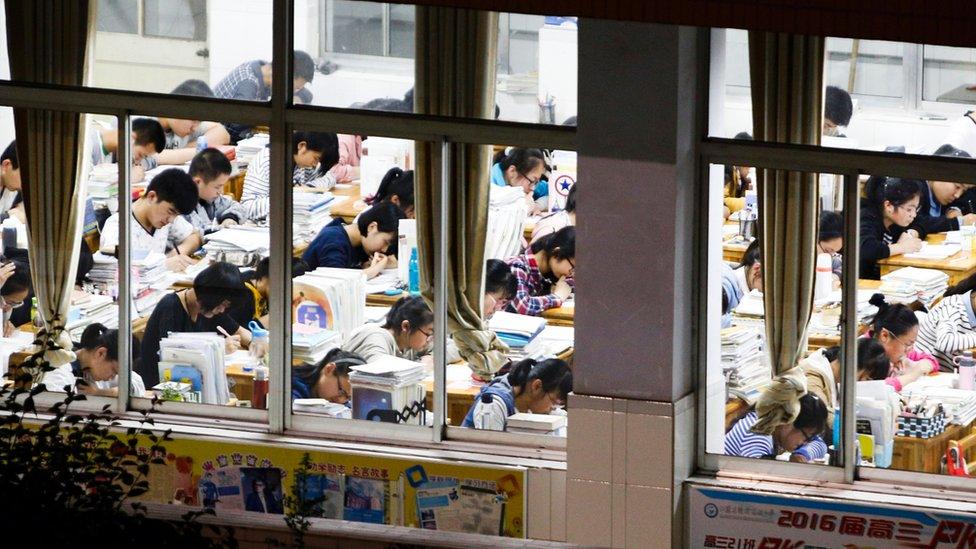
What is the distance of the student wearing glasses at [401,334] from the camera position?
27.8 ft

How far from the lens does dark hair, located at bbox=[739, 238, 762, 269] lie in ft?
26.1

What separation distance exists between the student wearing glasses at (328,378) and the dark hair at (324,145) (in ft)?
3.25

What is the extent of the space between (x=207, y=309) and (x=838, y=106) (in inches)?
138

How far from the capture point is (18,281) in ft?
29.5

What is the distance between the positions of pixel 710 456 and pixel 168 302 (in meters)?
3.04

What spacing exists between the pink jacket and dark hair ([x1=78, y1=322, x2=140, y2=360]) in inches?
63.0

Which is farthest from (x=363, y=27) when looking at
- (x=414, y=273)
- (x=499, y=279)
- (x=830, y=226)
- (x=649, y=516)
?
(x=649, y=516)

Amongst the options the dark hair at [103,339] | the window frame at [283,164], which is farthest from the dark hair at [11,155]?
the dark hair at [103,339]

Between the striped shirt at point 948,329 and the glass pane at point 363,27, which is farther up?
the glass pane at point 363,27

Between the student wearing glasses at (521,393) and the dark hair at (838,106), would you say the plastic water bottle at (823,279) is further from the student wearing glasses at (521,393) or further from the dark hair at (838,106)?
the student wearing glasses at (521,393)

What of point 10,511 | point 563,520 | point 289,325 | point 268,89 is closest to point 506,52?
point 268,89

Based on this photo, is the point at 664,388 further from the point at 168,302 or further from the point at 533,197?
the point at 168,302

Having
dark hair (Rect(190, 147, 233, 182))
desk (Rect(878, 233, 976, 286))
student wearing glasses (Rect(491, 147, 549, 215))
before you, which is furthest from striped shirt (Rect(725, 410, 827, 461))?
dark hair (Rect(190, 147, 233, 182))

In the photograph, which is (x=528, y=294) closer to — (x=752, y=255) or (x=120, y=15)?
(x=752, y=255)
